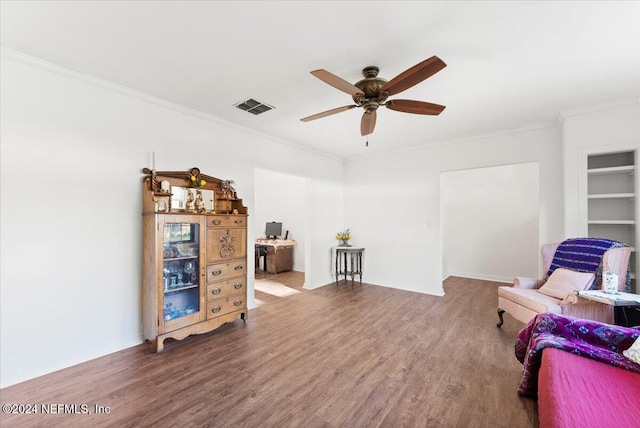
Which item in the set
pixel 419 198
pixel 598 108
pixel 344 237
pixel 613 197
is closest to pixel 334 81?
pixel 598 108

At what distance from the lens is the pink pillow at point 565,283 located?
273 centimetres

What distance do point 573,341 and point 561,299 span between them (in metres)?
1.19

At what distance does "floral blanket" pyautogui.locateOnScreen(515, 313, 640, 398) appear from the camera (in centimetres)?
165

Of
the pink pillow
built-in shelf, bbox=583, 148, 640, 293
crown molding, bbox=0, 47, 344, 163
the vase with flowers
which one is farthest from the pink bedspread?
the vase with flowers

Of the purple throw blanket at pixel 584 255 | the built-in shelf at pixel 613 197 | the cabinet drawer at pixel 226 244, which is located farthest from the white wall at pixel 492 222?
the cabinet drawer at pixel 226 244

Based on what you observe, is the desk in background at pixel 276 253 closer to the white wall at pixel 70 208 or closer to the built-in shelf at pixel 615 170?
the white wall at pixel 70 208

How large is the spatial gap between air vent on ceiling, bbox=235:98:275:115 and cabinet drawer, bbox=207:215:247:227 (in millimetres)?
1332

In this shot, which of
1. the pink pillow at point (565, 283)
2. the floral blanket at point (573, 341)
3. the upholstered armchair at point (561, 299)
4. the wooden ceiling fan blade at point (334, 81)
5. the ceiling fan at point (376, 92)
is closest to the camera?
the floral blanket at point (573, 341)

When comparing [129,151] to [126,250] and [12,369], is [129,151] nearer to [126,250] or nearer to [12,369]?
[126,250]

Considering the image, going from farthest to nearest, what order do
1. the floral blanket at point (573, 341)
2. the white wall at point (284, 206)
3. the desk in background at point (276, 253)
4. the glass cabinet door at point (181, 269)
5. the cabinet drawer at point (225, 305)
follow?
1. the white wall at point (284, 206)
2. the desk in background at point (276, 253)
3. the cabinet drawer at point (225, 305)
4. the glass cabinet door at point (181, 269)
5. the floral blanket at point (573, 341)

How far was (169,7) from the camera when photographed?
1.75m

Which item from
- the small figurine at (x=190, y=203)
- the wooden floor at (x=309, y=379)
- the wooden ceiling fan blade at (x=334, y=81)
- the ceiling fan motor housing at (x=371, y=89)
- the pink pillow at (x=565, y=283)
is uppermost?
the ceiling fan motor housing at (x=371, y=89)

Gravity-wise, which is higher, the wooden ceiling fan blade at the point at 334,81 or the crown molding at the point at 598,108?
the crown molding at the point at 598,108

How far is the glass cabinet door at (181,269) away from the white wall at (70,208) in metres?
0.38
